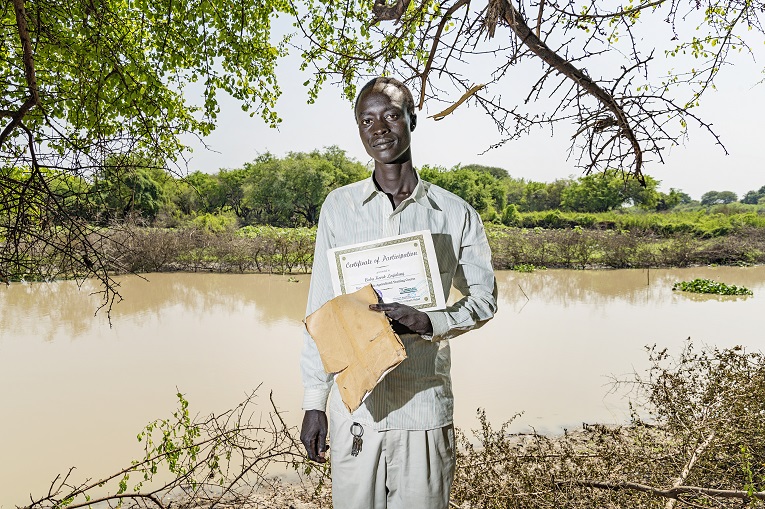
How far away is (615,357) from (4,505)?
804cm

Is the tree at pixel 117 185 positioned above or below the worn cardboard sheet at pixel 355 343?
above

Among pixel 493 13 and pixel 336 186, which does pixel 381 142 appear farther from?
pixel 336 186

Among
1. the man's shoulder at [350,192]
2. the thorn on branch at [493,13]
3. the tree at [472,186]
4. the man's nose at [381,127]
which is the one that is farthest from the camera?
the tree at [472,186]

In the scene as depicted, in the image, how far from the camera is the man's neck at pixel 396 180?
187 centimetres

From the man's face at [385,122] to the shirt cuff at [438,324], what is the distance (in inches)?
20.1

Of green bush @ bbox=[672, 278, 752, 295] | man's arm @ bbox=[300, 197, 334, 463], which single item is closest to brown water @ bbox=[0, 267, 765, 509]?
green bush @ bbox=[672, 278, 752, 295]

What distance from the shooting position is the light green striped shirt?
172cm

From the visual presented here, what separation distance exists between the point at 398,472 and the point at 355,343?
0.42 meters

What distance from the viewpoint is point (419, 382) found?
5.74 ft

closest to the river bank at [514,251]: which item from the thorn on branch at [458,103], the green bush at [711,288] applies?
the green bush at [711,288]

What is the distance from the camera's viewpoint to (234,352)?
993cm

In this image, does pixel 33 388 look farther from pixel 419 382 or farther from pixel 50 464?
pixel 419 382

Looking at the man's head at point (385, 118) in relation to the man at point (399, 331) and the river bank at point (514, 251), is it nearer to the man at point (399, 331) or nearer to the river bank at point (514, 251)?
the man at point (399, 331)

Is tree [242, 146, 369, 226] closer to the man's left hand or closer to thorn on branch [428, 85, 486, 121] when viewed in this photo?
thorn on branch [428, 85, 486, 121]
